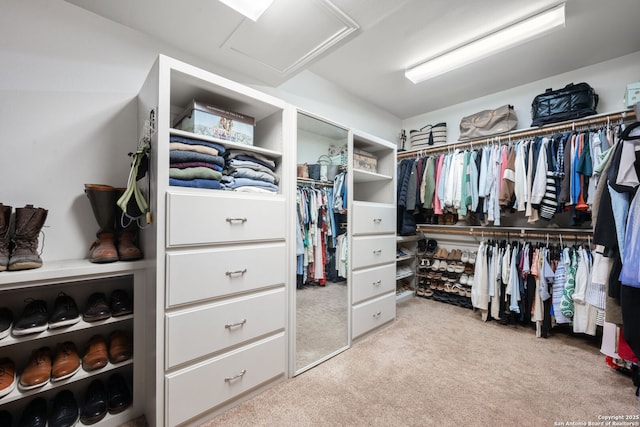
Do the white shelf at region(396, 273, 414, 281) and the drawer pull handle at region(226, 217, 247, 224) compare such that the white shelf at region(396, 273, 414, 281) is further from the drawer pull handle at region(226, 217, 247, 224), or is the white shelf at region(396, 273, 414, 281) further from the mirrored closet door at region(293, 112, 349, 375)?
the drawer pull handle at region(226, 217, 247, 224)

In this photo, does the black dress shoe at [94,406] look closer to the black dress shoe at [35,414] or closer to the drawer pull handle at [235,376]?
the black dress shoe at [35,414]

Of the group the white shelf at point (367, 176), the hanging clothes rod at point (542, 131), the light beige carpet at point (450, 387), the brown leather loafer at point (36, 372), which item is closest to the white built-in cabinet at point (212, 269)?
the light beige carpet at point (450, 387)

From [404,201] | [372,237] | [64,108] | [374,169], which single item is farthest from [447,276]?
[64,108]

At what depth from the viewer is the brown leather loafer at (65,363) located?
3.66 feet

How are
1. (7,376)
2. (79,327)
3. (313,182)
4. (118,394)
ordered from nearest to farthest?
1. (7,376)
2. (79,327)
3. (118,394)
4. (313,182)

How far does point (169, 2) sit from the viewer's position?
1.41 m

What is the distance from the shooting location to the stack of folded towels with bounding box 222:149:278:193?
4.80ft

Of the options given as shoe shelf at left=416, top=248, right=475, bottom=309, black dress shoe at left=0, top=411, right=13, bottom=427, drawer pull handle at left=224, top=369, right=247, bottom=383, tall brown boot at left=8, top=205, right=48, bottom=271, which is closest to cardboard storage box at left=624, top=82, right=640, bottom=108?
shoe shelf at left=416, top=248, right=475, bottom=309

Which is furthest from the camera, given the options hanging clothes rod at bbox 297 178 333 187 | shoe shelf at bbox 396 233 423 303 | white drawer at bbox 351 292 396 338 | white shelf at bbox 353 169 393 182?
shoe shelf at bbox 396 233 423 303

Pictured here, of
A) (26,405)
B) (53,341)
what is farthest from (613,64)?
(26,405)

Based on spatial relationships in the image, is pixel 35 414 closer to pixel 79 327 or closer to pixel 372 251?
pixel 79 327

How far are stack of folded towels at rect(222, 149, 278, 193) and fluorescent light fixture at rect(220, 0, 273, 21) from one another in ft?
2.49

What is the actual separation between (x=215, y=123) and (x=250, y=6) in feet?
2.21

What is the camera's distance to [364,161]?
7.57 ft
